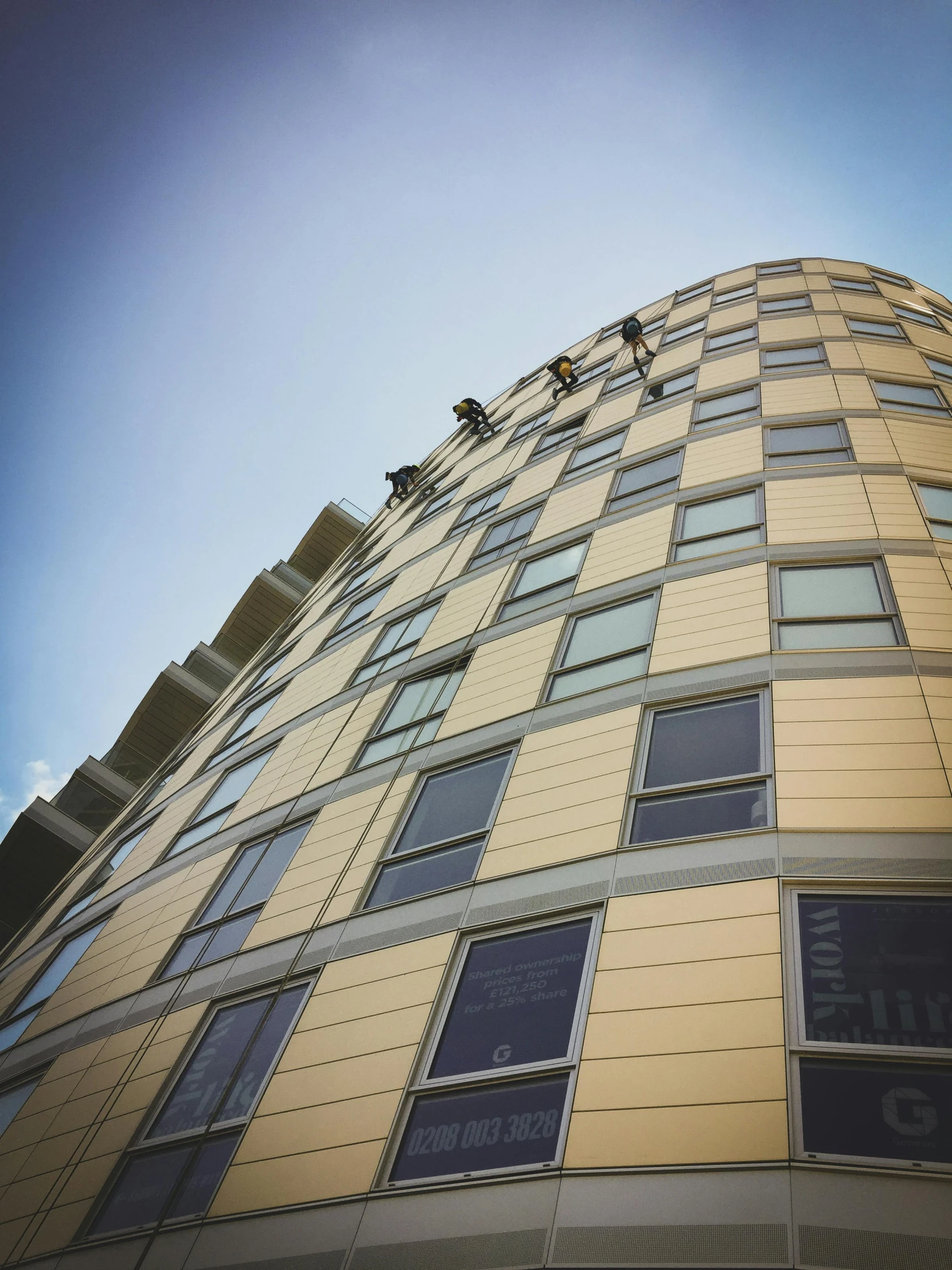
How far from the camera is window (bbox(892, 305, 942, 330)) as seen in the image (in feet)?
64.7

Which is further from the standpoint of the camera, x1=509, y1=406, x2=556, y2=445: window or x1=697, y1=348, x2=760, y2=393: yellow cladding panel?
x1=509, y1=406, x2=556, y2=445: window

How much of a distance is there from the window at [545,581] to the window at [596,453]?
11.7 feet

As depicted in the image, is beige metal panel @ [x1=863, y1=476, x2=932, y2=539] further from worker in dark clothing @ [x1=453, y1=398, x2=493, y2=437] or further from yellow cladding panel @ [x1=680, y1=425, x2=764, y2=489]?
worker in dark clothing @ [x1=453, y1=398, x2=493, y2=437]

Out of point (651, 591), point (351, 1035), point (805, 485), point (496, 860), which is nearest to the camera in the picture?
point (351, 1035)

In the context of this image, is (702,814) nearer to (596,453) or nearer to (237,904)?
(237,904)

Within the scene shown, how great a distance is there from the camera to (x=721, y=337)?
64.2 ft

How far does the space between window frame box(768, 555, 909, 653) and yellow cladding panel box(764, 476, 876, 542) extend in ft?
1.44

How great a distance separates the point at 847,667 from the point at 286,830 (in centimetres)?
726

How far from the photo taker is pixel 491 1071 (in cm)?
580

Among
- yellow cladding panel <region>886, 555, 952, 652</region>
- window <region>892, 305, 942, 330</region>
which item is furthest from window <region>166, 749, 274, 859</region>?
window <region>892, 305, 942, 330</region>

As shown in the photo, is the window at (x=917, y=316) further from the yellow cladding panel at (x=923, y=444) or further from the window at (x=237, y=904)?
the window at (x=237, y=904)

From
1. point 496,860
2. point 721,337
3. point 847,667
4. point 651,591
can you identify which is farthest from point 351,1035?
point 721,337

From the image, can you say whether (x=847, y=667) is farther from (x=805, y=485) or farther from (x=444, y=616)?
(x=444, y=616)

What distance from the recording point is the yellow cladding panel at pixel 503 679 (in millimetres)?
10008
